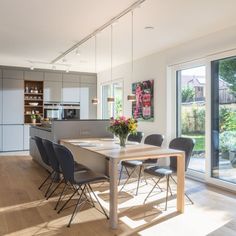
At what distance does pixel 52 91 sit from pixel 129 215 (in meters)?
6.35

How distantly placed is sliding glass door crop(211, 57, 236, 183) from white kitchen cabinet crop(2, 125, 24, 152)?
5915mm

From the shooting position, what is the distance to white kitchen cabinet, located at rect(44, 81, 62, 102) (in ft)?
29.3

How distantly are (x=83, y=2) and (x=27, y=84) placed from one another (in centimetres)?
599

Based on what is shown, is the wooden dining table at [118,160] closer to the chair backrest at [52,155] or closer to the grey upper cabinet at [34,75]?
the chair backrest at [52,155]

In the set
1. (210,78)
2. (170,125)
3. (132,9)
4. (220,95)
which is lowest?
(170,125)

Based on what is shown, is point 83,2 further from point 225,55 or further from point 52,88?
point 52,88

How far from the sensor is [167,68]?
5945mm

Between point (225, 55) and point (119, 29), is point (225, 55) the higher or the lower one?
the lower one

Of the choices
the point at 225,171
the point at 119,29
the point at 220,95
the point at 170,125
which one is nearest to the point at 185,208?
the point at 225,171

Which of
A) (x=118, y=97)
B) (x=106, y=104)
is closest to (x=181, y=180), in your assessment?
(x=118, y=97)

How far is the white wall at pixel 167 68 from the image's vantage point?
4.69 m

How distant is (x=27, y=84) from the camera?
900 cm

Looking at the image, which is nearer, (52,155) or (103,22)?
(52,155)

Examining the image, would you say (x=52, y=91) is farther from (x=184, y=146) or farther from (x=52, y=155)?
(x=184, y=146)
